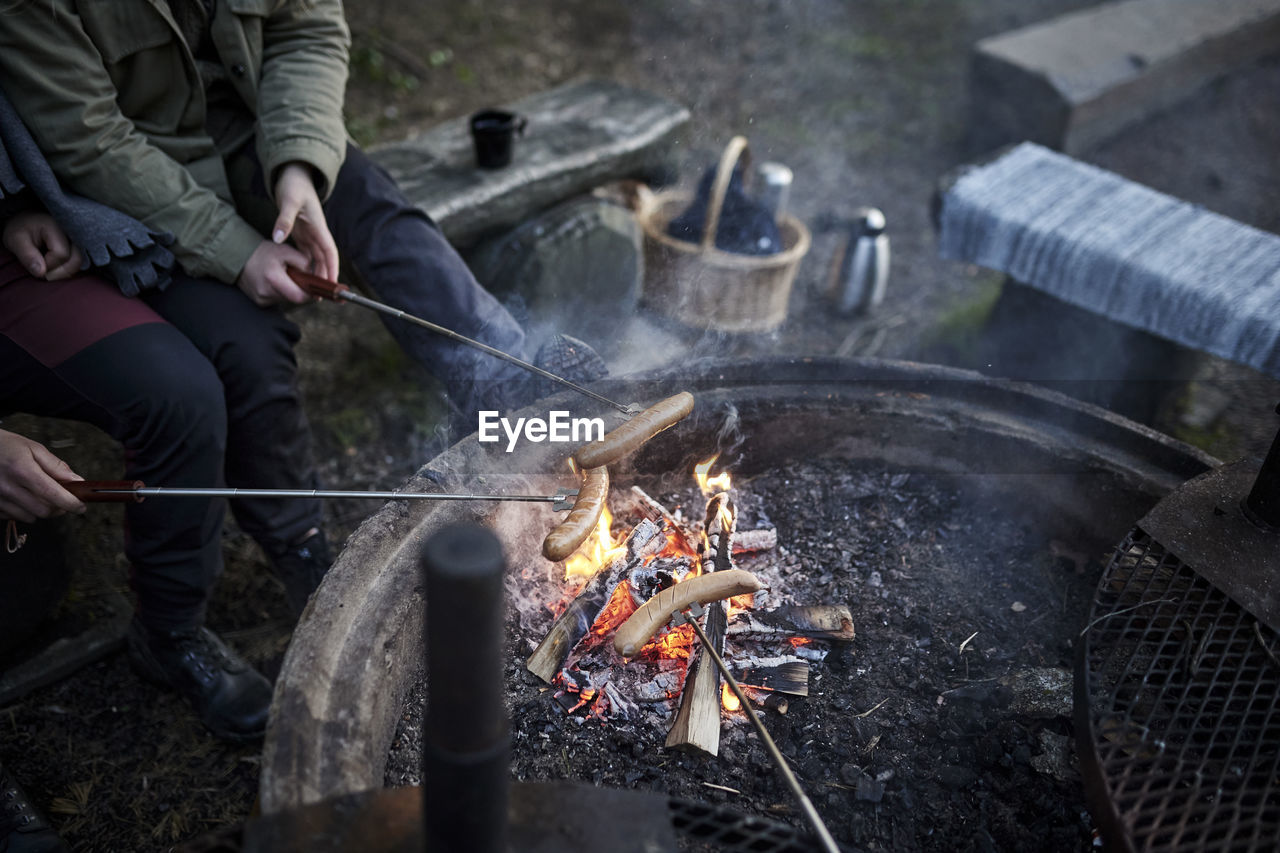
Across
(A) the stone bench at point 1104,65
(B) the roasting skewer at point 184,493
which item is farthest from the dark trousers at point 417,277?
(A) the stone bench at point 1104,65

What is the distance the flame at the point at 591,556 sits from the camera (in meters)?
2.39

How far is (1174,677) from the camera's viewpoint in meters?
1.99

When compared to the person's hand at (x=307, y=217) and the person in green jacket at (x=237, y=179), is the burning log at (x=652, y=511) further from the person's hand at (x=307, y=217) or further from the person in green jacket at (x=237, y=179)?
the person's hand at (x=307, y=217)

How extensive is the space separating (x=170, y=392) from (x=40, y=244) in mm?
575

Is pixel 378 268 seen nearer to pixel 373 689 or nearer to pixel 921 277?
pixel 373 689

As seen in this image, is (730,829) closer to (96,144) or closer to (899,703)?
(899,703)

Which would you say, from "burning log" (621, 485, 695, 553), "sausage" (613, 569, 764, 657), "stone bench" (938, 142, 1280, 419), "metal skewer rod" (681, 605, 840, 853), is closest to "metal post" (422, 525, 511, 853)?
"metal skewer rod" (681, 605, 840, 853)

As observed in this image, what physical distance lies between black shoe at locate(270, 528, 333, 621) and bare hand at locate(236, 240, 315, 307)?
82 cm

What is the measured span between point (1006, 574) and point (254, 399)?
234 centimetres

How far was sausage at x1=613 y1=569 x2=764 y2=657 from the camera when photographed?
204 cm

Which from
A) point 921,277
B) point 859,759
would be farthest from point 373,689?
point 921,277

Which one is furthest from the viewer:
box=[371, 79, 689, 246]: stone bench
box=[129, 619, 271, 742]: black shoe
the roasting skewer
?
box=[371, 79, 689, 246]: stone bench

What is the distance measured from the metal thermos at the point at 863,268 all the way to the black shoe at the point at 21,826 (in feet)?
14.0

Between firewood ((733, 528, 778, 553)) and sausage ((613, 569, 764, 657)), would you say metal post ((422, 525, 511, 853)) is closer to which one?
sausage ((613, 569, 764, 657))
